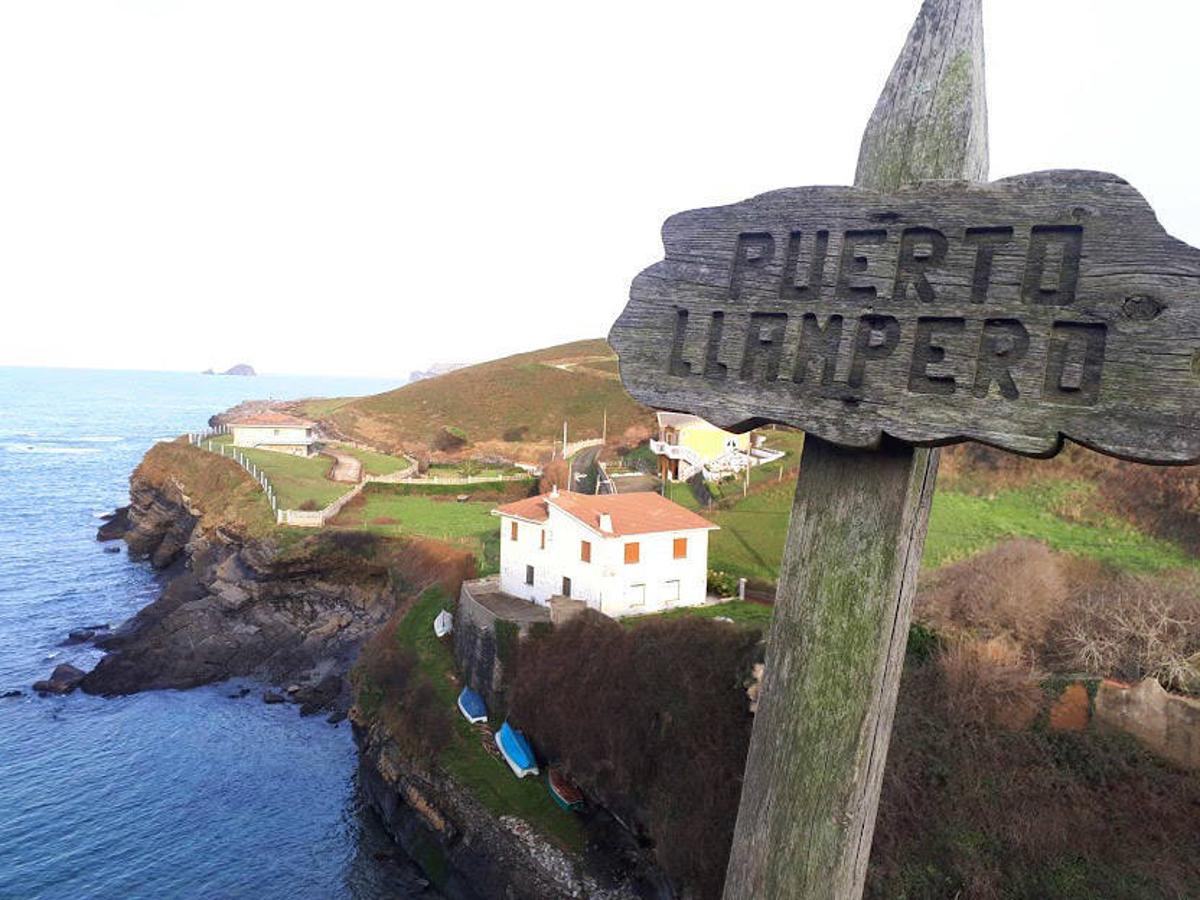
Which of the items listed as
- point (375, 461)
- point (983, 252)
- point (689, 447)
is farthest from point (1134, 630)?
point (375, 461)

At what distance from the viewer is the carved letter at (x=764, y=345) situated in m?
3.05

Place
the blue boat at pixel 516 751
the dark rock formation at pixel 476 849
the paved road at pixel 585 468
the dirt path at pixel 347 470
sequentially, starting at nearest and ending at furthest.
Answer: the dark rock formation at pixel 476 849 → the blue boat at pixel 516 751 → the paved road at pixel 585 468 → the dirt path at pixel 347 470

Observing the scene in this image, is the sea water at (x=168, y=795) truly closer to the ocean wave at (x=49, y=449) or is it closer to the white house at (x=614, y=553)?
the white house at (x=614, y=553)

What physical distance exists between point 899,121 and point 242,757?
112ft

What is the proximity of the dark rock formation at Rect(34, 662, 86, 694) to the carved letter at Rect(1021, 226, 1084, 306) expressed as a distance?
4280cm

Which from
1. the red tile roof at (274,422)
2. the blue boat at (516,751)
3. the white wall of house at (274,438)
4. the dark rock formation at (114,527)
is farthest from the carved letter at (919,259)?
the red tile roof at (274,422)

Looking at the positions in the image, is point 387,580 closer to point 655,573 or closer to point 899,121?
point 655,573

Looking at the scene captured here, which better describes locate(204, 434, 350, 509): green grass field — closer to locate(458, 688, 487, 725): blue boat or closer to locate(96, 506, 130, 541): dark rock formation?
locate(96, 506, 130, 541): dark rock formation

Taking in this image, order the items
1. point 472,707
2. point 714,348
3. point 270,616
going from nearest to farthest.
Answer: point 714,348
point 472,707
point 270,616

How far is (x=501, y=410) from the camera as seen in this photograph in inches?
3693

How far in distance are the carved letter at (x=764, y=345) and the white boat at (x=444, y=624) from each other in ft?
104

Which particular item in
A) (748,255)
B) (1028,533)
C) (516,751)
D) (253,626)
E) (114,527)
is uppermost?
(748,255)

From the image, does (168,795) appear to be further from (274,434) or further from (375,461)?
(274,434)

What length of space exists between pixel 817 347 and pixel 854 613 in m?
1.04
